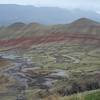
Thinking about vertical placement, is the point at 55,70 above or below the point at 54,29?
above

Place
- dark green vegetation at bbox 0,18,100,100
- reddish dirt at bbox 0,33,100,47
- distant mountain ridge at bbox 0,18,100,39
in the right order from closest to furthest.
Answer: dark green vegetation at bbox 0,18,100,100, reddish dirt at bbox 0,33,100,47, distant mountain ridge at bbox 0,18,100,39

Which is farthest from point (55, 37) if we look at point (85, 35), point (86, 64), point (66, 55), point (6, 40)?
point (86, 64)

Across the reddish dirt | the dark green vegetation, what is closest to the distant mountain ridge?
the dark green vegetation

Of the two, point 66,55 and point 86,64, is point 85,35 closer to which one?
point 66,55

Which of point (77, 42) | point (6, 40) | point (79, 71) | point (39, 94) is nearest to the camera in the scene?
point (39, 94)

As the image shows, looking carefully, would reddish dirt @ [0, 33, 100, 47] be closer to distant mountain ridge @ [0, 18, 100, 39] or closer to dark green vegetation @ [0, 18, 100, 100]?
dark green vegetation @ [0, 18, 100, 100]

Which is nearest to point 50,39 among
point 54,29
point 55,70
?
point 54,29

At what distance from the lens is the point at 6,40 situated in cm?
12306

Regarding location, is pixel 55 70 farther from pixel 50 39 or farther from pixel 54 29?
pixel 54 29

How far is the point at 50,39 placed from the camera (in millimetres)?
112312

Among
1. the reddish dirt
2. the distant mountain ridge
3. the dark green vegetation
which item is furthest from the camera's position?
the distant mountain ridge

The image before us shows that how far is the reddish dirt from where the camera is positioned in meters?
103

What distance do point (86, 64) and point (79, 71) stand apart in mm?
8941

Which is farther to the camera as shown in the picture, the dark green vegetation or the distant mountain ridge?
the distant mountain ridge
